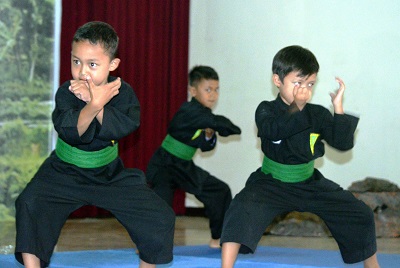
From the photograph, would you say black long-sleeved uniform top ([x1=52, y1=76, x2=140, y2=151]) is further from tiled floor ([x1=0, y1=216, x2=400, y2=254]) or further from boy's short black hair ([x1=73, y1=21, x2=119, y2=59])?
tiled floor ([x1=0, y1=216, x2=400, y2=254])

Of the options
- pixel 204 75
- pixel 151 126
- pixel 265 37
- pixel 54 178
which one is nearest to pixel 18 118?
pixel 151 126

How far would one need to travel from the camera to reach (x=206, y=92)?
463 cm

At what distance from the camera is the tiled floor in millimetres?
4465

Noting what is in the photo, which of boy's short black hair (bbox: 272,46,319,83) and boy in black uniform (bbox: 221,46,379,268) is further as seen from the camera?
boy's short black hair (bbox: 272,46,319,83)

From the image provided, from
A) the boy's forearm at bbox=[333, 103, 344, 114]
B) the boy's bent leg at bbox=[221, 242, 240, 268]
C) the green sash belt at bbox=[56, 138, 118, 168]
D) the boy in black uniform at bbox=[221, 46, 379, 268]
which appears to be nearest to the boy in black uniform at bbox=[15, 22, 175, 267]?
the green sash belt at bbox=[56, 138, 118, 168]

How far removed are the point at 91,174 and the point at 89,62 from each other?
1.53 ft

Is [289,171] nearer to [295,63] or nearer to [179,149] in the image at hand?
[295,63]

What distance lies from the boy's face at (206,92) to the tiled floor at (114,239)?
3.21ft

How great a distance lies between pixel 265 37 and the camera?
6.07m

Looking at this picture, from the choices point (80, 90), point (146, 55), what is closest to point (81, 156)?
point (80, 90)

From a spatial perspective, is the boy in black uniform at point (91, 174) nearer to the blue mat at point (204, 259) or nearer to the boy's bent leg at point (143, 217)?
A: the boy's bent leg at point (143, 217)

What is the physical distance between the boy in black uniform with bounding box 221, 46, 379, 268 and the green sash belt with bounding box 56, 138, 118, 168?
0.62 m

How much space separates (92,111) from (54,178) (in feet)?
1.18

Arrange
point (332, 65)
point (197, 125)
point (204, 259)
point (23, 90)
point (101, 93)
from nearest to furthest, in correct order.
Result: point (101, 93), point (204, 259), point (197, 125), point (23, 90), point (332, 65)
